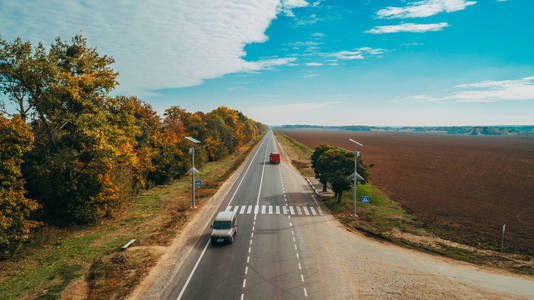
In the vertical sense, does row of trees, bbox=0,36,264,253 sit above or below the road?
above

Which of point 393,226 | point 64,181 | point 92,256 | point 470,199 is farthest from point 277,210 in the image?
point 470,199

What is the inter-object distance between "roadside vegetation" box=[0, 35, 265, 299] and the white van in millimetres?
4840

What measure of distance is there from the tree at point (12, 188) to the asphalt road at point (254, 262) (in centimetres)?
1393

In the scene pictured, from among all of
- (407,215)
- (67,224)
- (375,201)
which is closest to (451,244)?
(407,215)

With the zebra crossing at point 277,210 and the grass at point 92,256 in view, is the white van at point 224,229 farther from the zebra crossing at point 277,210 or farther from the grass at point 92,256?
the zebra crossing at point 277,210

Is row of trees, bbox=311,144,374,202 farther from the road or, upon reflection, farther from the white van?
the white van

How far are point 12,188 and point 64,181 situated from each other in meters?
5.66

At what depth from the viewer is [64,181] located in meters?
26.3

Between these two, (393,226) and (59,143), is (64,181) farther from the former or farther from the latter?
(393,226)

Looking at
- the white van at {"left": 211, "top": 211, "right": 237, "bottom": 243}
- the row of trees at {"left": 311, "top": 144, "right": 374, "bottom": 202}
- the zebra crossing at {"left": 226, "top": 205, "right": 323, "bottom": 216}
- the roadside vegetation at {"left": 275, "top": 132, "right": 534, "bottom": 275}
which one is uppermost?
the row of trees at {"left": 311, "top": 144, "right": 374, "bottom": 202}

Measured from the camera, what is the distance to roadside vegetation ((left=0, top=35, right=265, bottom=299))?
1962 centimetres

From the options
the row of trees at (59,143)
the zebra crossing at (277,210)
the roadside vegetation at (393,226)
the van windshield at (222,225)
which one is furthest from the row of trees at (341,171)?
the row of trees at (59,143)

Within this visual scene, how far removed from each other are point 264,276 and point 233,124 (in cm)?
9339

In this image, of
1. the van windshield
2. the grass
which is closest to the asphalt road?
the van windshield
